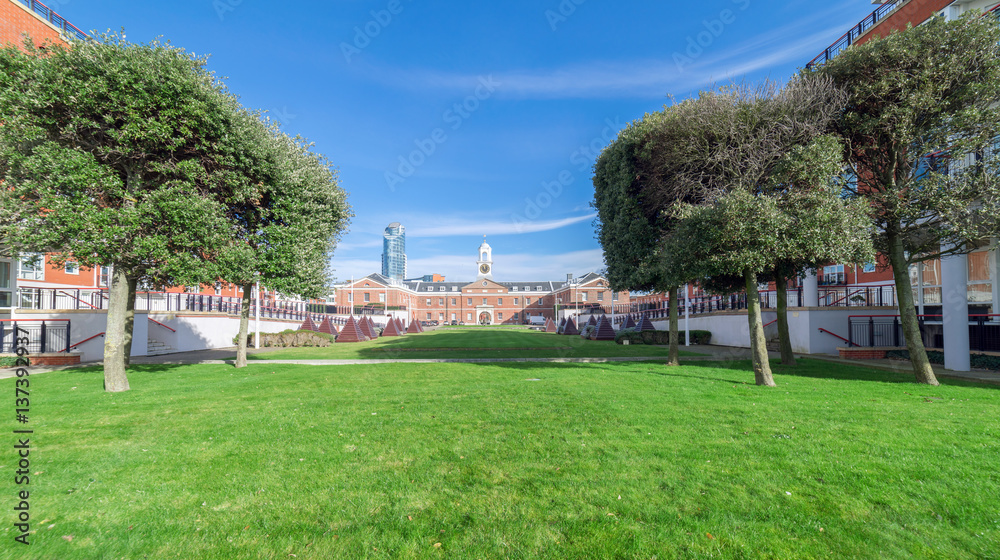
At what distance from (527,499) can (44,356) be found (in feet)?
70.5

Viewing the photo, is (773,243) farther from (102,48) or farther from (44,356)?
(44,356)

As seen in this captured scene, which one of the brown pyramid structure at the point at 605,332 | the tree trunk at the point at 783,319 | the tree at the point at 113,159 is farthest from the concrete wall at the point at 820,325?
the tree at the point at 113,159

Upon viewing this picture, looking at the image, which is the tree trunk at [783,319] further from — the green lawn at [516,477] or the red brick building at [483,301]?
the red brick building at [483,301]

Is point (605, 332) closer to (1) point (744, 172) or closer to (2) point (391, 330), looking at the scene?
(2) point (391, 330)

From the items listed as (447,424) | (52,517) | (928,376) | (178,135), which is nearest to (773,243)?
(928,376)

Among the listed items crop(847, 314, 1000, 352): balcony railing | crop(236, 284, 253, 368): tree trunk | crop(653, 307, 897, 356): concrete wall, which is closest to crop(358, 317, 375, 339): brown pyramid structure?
crop(236, 284, 253, 368): tree trunk

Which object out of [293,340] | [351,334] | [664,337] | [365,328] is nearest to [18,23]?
[293,340]

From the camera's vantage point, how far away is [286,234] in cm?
1296

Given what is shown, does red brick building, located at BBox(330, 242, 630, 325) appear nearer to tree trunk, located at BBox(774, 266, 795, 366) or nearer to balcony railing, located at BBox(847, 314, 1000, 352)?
balcony railing, located at BBox(847, 314, 1000, 352)

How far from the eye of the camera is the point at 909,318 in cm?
1126

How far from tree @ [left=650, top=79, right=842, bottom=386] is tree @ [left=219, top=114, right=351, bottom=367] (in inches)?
438

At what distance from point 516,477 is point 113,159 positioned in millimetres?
12329

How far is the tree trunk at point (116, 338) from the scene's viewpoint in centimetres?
1058

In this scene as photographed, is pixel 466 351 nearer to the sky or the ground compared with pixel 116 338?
nearer to the ground
